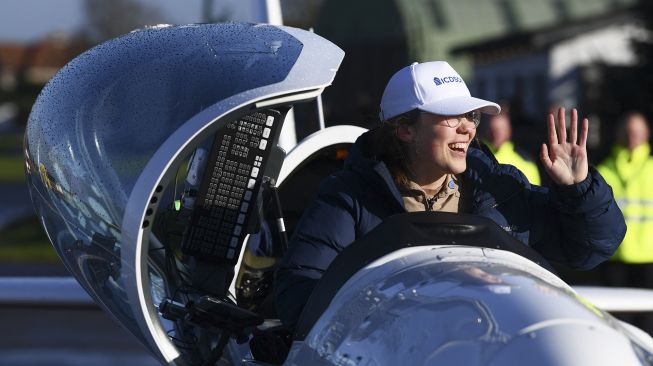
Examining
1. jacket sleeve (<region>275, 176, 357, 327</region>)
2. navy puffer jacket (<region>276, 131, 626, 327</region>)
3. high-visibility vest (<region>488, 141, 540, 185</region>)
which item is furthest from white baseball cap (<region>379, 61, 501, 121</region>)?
high-visibility vest (<region>488, 141, 540, 185</region>)

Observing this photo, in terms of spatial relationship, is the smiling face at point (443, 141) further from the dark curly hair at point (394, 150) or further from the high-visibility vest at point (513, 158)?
the high-visibility vest at point (513, 158)

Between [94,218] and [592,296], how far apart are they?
2.87m

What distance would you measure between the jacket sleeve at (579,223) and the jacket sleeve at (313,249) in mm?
664

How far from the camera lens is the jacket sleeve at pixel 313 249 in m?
3.86

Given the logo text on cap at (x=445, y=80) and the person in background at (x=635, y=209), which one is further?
the person in background at (x=635, y=209)

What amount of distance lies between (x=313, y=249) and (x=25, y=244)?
17481mm

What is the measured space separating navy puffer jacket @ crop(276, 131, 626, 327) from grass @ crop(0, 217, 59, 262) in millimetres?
12048

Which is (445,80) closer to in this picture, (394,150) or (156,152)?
(394,150)

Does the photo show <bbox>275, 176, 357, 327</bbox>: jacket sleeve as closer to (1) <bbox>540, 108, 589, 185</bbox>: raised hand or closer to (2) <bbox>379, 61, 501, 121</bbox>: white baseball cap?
Answer: (2) <bbox>379, 61, 501, 121</bbox>: white baseball cap

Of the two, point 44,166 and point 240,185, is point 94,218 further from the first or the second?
point 240,185

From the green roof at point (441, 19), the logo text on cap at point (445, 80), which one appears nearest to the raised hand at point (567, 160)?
the logo text on cap at point (445, 80)

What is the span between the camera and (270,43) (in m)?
4.10

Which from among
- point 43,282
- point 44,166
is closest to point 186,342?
point 44,166

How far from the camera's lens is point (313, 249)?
388 cm
